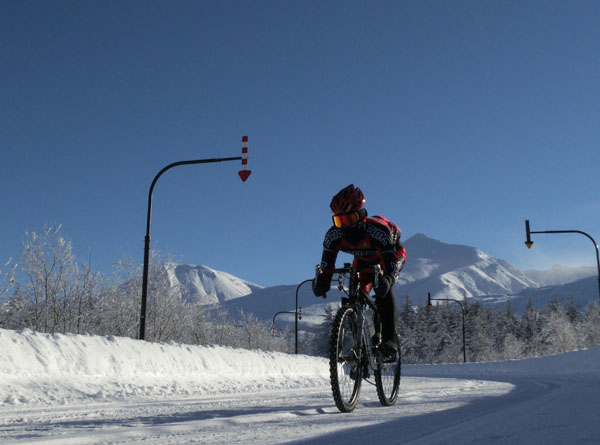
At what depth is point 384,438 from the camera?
297 cm

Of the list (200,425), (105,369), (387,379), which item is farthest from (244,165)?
(200,425)

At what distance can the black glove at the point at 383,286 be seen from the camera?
501 cm

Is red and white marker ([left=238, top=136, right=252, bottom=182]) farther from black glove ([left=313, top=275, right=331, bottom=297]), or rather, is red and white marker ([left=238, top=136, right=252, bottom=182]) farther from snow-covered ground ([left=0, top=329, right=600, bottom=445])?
black glove ([left=313, top=275, right=331, bottom=297])

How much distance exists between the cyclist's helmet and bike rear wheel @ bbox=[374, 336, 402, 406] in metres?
1.57

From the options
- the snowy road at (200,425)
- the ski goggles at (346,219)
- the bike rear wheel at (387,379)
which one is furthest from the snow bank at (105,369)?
the ski goggles at (346,219)

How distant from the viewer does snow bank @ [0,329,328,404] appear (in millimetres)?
7379

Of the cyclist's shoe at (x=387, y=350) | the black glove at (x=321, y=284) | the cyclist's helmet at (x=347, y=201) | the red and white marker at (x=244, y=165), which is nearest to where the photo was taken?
the cyclist's helmet at (x=347, y=201)

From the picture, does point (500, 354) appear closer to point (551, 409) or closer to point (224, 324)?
point (224, 324)

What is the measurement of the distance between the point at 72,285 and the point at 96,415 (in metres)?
31.0

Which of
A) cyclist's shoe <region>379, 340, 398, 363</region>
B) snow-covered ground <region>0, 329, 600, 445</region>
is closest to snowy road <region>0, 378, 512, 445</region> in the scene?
snow-covered ground <region>0, 329, 600, 445</region>

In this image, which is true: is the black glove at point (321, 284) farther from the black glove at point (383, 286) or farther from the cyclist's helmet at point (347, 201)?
the cyclist's helmet at point (347, 201)

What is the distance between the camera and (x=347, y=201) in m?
5.00

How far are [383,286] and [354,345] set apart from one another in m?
0.62

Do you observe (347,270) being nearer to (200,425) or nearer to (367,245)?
(367,245)
